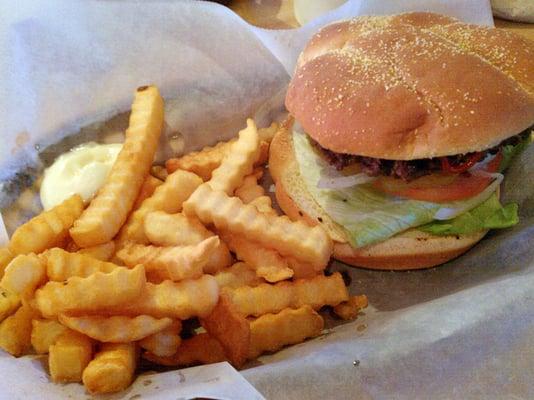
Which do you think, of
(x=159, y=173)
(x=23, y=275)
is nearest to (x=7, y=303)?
(x=23, y=275)

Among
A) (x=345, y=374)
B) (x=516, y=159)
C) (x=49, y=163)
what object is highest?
(x=49, y=163)

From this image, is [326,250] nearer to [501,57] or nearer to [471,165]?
[471,165]

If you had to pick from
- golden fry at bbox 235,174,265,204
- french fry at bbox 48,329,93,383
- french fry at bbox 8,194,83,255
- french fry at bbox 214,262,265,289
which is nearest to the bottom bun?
golden fry at bbox 235,174,265,204

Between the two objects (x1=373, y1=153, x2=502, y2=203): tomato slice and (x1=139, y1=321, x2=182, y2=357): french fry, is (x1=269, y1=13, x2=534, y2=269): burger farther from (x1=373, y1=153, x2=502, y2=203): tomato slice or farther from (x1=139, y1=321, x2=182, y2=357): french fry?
(x1=139, y1=321, x2=182, y2=357): french fry

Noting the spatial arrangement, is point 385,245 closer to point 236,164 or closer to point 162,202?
point 236,164

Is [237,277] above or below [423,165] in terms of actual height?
below

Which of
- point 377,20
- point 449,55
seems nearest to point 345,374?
point 449,55

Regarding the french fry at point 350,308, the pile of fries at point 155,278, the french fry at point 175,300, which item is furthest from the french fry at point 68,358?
the french fry at point 350,308
